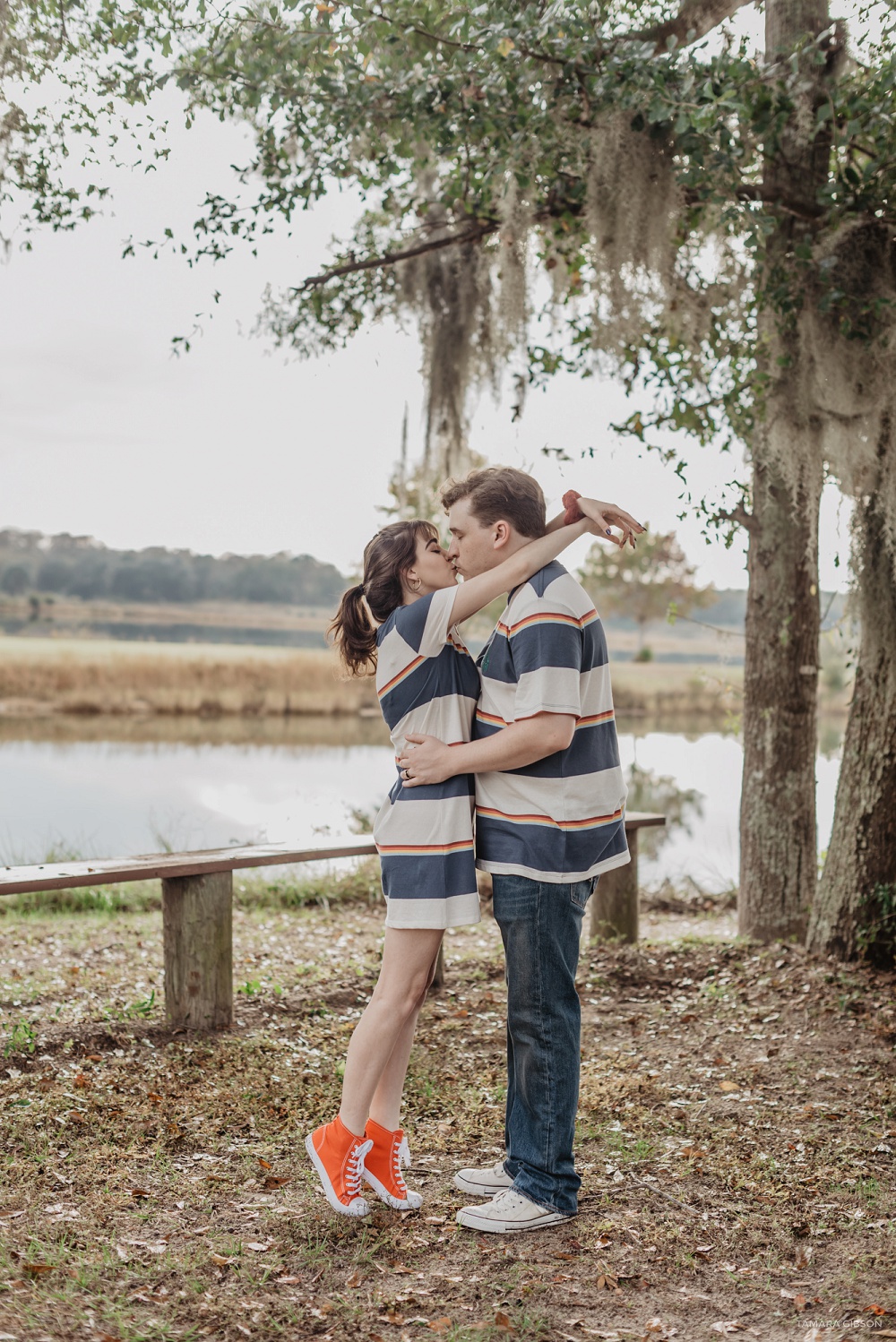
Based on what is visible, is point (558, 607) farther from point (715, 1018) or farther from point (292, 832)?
point (292, 832)

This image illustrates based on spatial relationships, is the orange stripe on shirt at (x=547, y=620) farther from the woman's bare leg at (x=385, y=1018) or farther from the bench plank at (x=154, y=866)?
the bench plank at (x=154, y=866)

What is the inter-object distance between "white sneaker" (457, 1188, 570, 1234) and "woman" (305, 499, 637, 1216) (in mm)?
172

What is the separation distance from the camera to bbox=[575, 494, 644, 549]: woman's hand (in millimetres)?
2570

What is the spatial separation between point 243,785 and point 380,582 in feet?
36.7

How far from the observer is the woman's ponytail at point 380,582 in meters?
2.59

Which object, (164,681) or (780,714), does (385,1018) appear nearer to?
(780,714)

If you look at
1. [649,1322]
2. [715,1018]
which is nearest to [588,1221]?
[649,1322]

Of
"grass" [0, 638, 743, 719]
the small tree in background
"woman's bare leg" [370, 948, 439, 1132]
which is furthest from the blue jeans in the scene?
the small tree in background

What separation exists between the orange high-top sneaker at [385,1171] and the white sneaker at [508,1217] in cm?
15

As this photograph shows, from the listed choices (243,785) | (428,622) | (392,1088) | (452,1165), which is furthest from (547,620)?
(243,785)

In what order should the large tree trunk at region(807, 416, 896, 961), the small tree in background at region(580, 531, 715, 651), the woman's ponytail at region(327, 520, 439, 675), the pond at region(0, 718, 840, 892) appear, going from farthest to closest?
1. the small tree in background at region(580, 531, 715, 651)
2. the pond at region(0, 718, 840, 892)
3. the large tree trunk at region(807, 416, 896, 961)
4. the woman's ponytail at region(327, 520, 439, 675)

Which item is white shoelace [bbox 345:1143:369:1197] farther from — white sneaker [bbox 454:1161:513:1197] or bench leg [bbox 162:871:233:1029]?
bench leg [bbox 162:871:233:1029]

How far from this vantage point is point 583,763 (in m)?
2.48

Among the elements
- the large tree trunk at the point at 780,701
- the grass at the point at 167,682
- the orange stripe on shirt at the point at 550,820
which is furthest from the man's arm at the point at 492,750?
the grass at the point at 167,682
